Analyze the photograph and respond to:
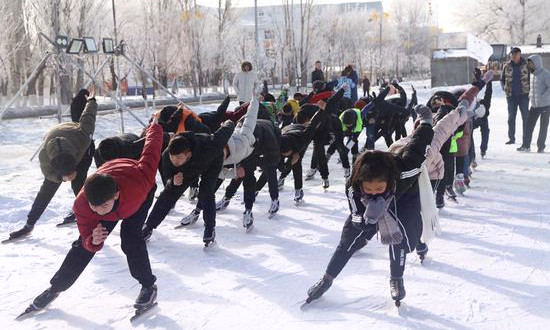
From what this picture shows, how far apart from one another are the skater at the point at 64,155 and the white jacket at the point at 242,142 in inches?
51.8

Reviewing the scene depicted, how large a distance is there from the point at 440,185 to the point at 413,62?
60.6m

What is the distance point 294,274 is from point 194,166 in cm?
116

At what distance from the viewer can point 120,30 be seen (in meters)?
31.7

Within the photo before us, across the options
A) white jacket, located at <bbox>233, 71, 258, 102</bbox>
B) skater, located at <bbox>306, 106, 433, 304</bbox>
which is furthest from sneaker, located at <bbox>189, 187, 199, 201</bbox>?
white jacket, located at <bbox>233, 71, 258, 102</bbox>

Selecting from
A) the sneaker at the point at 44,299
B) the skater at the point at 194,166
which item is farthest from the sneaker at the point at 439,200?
the sneaker at the point at 44,299

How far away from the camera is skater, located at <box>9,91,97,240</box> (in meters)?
4.53

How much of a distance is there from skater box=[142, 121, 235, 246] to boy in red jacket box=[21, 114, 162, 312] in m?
0.32

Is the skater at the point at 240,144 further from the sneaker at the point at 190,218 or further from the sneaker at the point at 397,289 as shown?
the sneaker at the point at 397,289

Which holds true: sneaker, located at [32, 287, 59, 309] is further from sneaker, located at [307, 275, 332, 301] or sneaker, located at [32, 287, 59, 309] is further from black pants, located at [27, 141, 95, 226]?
black pants, located at [27, 141, 95, 226]

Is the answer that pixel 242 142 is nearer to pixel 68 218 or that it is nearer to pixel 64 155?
pixel 64 155

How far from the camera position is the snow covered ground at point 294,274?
3498 millimetres

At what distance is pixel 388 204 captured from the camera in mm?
3340

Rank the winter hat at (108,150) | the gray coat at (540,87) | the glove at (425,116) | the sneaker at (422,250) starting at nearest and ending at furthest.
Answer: the glove at (425,116), the sneaker at (422,250), the winter hat at (108,150), the gray coat at (540,87)

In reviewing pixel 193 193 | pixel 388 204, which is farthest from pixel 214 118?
pixel 388 204
